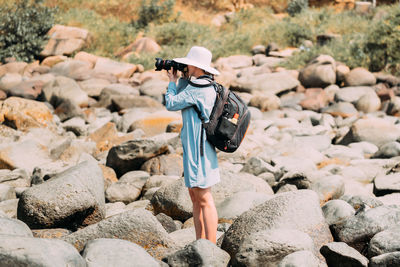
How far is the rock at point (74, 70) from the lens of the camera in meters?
16.5

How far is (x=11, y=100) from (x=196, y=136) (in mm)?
8268

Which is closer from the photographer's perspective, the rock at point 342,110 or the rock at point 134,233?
the rock at point 134,233

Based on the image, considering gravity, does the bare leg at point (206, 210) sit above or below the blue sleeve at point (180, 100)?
below

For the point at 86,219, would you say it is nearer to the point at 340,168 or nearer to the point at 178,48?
the point at 340,168

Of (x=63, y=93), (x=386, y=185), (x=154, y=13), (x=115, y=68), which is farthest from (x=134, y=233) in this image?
(x=154, y=13)

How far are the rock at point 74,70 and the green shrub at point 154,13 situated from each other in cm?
785

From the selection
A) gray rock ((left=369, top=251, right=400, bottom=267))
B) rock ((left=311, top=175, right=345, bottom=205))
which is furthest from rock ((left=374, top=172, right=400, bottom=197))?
gray rock ((left=369, top=251, right=400, bottom=267))

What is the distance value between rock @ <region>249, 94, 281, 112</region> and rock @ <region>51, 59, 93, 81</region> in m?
5.21

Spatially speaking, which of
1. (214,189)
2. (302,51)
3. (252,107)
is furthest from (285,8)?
(214,189)

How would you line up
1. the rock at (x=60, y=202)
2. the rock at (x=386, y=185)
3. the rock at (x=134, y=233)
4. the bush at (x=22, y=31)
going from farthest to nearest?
the bush at (x=22, y=31) < the rock at (x=386, y=185) < the rock at (x=60, y=202) < the rock at (x=134, y=233)

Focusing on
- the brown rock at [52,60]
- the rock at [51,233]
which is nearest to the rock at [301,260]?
the rock at [51,233]

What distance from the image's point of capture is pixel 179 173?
7.78m

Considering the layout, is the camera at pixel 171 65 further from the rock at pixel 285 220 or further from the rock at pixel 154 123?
the rock at pixel 154 123

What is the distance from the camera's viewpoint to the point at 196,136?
393 cm
